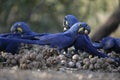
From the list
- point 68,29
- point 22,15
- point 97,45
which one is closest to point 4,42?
point 68,29

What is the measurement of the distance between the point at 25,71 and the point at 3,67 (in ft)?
0.72

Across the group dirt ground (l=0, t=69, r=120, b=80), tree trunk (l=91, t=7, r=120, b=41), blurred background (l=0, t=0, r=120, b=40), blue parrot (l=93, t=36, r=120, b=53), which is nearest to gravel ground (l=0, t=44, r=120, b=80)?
dirt ground (l=0, t=69, r=120, b=80)

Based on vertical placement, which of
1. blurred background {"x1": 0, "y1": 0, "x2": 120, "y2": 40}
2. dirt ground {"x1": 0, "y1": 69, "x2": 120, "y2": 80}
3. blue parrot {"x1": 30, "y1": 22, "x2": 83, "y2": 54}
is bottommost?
dirt ground {"x1": 0, "y1": 69, "x2": 120, "y2": 80}

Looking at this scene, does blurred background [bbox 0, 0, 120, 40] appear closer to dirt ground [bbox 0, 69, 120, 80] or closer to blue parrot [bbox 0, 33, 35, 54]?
blue parrot [bbox 0, 33, 35, 54]

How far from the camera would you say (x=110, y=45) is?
3.01 m

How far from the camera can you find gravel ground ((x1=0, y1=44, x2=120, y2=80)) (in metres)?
2.25

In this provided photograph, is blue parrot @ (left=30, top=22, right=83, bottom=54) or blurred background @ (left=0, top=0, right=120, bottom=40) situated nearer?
blue parrot @ (left=30, top=22, right=83, bottom=54)

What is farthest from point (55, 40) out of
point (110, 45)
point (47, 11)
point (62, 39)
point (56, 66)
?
point (47, 11)

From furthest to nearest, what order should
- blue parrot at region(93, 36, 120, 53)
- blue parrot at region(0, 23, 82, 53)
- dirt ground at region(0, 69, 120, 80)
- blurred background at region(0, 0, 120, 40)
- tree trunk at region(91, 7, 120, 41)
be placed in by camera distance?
blurred background at region(0, 0, 120, 40)
tree trunk at region(91, 7, 120, 41)
blue parrot at region(93, 36, 120, 53)
blue parrot at region(0, 23, 82, 53)
dirt ground at region(0, 69, 120, 80)

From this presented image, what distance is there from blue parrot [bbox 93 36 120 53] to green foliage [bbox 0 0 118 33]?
464 cm

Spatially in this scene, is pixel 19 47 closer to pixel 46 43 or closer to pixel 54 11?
pixel 46 43

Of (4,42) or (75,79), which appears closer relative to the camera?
(75,79)

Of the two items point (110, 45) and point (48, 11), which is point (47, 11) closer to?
point (48, 11)

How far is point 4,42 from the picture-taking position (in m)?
2.78
